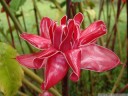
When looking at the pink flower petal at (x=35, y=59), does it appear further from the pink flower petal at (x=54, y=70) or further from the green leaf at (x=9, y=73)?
the green leaf at (x=9, y=73)

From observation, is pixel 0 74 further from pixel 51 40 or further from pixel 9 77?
pixel 51 40

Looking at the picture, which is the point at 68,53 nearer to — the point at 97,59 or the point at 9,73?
the point at 97,59

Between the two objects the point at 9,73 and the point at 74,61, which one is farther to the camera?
the point at 9,73

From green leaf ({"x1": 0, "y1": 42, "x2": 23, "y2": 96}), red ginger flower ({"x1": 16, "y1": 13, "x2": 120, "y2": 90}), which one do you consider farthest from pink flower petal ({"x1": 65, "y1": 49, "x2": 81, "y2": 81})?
green leaf ({"x1": 0, "y1": 42, "x2": 23, "y2": 96})

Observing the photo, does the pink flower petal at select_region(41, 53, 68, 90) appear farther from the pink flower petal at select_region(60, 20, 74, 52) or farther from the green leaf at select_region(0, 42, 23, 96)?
the green leaf at select_region(0, 42, 23, 96)

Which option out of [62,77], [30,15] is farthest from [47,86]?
[30,15]

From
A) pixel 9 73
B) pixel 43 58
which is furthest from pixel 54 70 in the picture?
pixel 9 73
